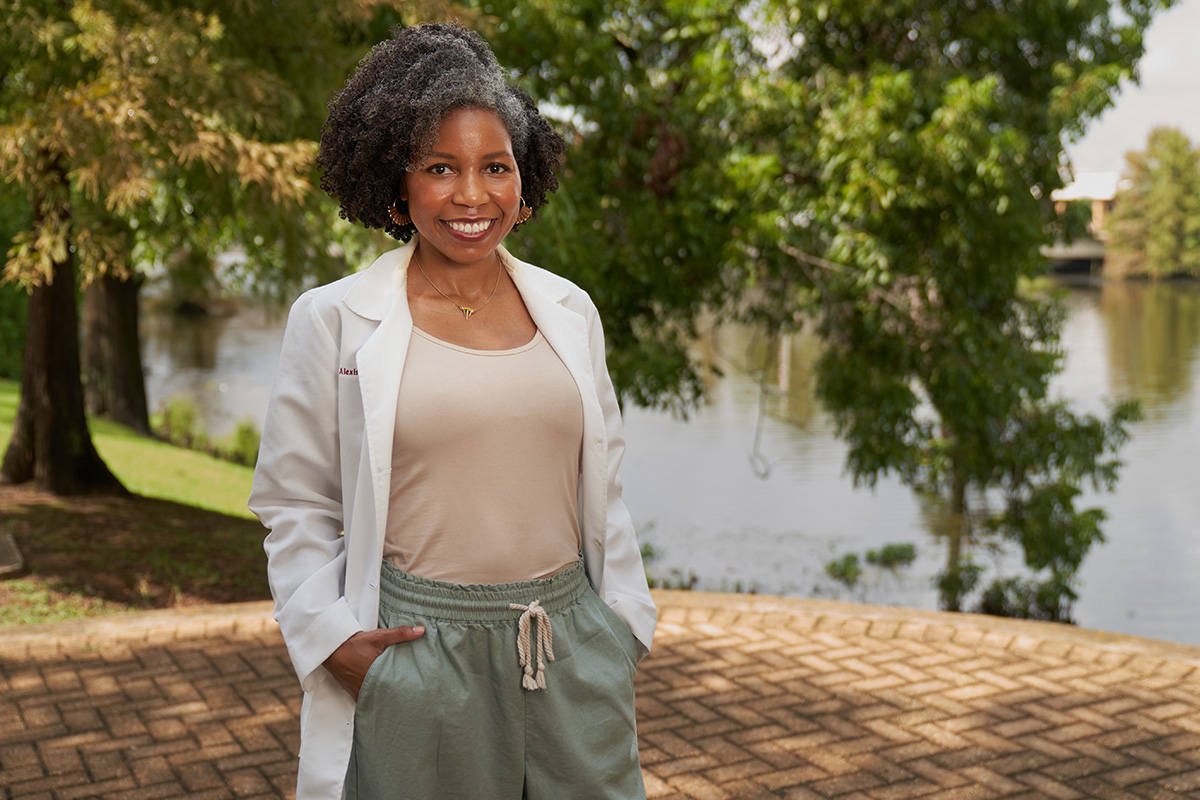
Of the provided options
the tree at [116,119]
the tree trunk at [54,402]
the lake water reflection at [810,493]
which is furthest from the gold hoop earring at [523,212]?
the tree trunk at [54,402]

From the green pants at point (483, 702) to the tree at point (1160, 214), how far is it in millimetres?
54328

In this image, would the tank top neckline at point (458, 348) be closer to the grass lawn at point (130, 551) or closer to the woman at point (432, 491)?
the woman at point (432, 491)

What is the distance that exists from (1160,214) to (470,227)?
5658 cm

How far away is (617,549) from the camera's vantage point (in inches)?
93.7

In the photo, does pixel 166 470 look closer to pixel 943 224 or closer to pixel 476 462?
pixel 943 224

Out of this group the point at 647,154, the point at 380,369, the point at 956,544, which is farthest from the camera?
the point at 956,544

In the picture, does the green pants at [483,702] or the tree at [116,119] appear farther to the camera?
the tree at [116,119]

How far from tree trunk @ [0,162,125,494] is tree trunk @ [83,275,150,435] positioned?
418 centimetres

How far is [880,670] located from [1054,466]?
18.3 ft

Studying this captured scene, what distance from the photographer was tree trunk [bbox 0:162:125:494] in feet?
31.7

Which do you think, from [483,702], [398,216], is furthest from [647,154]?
[483,702]

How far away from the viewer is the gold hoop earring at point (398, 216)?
2.29m

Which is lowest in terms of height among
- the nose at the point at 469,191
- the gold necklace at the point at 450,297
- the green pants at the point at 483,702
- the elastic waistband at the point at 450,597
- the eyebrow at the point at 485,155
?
the green pants at the point at 483,702

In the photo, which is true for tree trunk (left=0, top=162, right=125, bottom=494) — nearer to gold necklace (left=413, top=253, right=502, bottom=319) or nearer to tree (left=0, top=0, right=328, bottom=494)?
tree (left=0, top=0, right=328, bottom=494)
